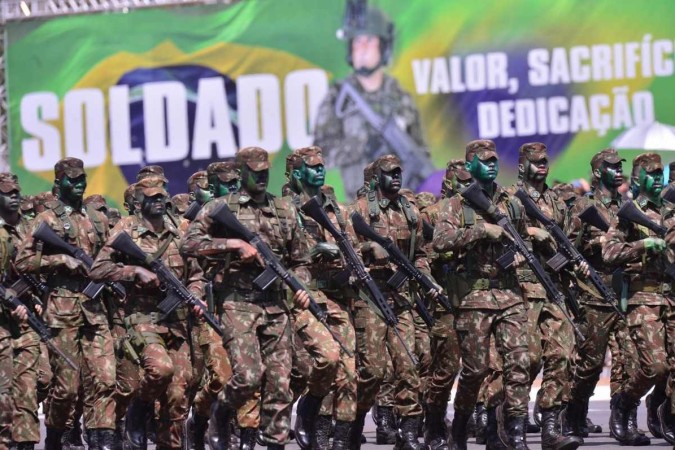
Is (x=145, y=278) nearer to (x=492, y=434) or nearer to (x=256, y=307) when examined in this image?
(x=256, y=307)

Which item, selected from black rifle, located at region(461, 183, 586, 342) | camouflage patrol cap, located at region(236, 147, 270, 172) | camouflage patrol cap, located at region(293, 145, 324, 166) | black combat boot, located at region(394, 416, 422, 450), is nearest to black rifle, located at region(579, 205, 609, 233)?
black rifle, located at region(461, 183, 586, 342)

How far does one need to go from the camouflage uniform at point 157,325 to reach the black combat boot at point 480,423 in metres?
3.50

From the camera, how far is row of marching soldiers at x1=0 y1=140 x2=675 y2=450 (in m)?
12.0

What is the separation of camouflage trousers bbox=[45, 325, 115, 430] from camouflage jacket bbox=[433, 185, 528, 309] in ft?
8.78

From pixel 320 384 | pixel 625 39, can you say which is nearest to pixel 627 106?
pixel 625 39

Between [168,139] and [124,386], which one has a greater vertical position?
[168,139]

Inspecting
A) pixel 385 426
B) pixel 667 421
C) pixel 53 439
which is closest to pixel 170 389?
pixel 53 439

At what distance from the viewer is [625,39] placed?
25.8 metres

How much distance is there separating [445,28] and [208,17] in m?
3.94

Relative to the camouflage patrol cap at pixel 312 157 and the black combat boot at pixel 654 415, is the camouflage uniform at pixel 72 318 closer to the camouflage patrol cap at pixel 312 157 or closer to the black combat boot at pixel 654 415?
the camouflage patrol cap at pixel 312 157

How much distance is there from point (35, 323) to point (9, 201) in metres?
1.00

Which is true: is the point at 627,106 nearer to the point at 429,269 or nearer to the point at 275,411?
the point at 429,269

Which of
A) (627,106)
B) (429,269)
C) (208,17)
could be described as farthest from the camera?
(208,17)

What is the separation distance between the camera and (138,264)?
12.7m
